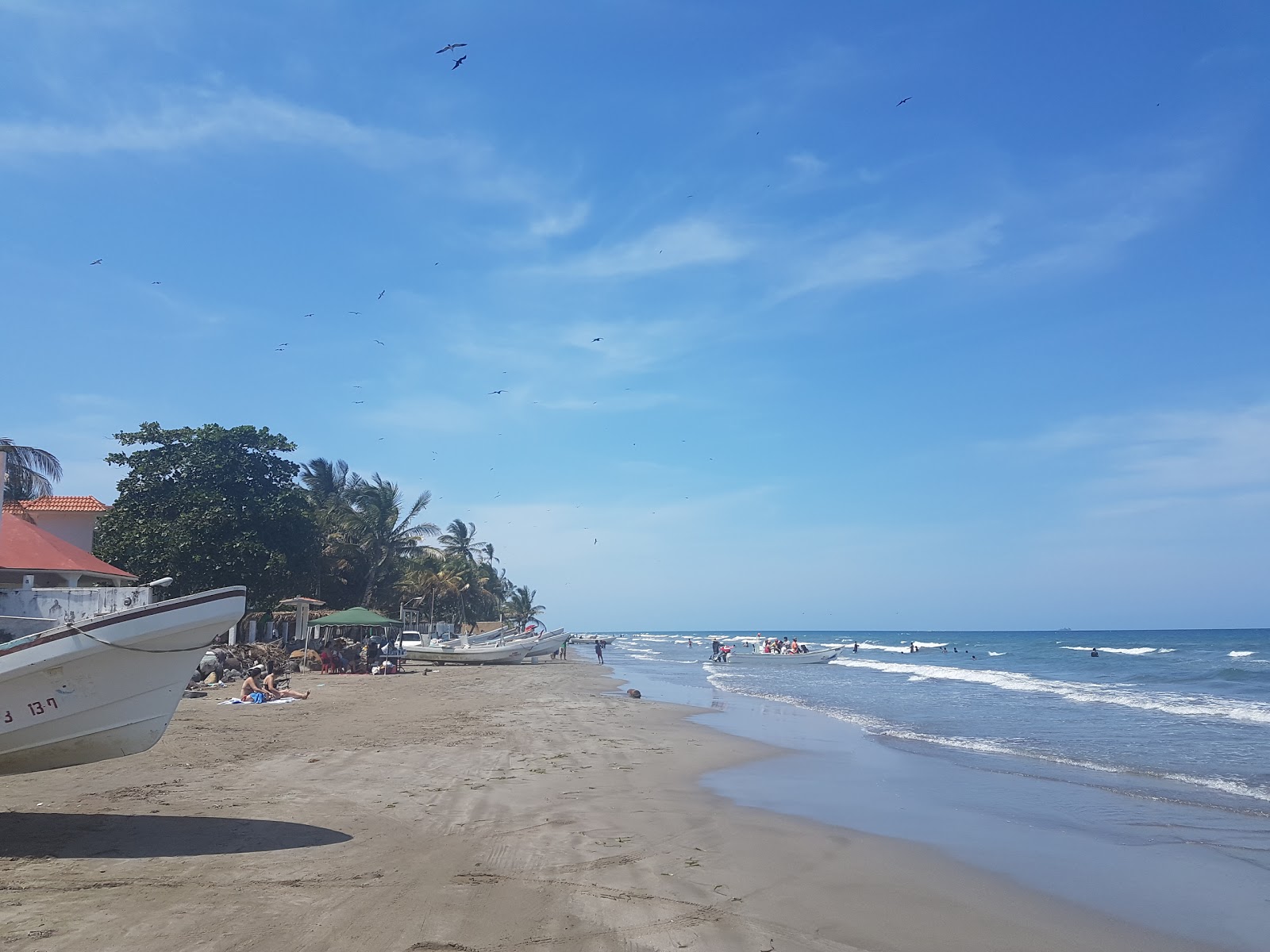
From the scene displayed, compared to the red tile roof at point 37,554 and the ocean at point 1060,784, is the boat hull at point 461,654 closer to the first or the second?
the ocean at point 1060,784

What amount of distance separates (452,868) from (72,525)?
33941mm

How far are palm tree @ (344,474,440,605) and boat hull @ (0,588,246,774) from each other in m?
41.4

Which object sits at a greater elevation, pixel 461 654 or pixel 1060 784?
pixel 461 654

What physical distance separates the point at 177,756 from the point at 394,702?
9548 mm

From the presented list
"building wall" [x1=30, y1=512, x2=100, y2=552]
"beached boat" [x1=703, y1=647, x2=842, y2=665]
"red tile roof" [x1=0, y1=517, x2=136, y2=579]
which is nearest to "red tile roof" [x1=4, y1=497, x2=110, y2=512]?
"building wall" [x1=30, y1=512, x2=100, y2=552]

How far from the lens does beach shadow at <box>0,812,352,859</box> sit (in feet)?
21.5

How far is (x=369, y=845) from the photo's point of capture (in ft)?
22.8

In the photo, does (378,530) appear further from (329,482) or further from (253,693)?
(253,693)

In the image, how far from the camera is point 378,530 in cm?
4825

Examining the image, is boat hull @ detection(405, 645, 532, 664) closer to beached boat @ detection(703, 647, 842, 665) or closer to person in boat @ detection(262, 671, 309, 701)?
beached boat @ detection(703, 647, 842, 665)

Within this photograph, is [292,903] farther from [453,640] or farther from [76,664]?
[453,640]

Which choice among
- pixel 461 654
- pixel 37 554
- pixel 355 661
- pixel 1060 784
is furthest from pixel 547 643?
pixel 1060 784

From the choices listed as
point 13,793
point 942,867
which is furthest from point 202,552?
point 942,867

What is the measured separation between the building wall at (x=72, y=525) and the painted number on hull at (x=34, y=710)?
2987cm
